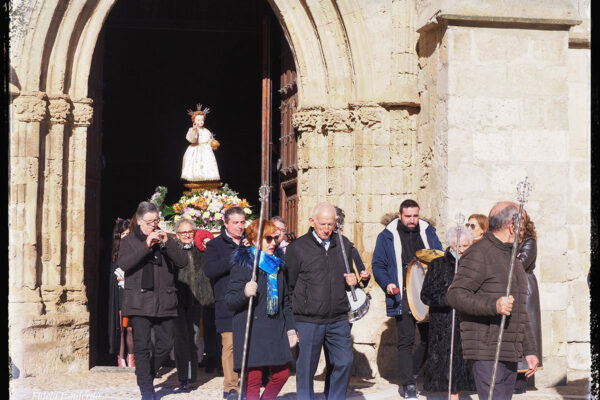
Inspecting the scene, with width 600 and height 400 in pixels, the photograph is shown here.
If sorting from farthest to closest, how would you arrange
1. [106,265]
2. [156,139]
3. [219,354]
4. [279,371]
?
[156,139] < [106,265] < [219,354] < [279,371]

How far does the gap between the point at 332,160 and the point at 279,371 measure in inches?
169

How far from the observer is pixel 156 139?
62.1 ft

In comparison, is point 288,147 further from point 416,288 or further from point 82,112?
point 416,288

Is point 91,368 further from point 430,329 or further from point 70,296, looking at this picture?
point 430,329

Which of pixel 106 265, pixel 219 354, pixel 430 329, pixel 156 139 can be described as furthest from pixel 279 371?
pixel 156 139

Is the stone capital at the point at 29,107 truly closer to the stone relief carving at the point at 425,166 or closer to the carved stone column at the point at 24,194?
the carved stone column at the point at 24,194

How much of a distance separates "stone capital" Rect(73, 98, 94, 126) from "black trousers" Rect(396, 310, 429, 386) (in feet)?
13.1

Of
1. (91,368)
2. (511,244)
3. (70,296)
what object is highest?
(511,244)

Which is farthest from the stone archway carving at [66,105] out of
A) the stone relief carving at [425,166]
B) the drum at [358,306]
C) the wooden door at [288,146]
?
the drum at [358,306]

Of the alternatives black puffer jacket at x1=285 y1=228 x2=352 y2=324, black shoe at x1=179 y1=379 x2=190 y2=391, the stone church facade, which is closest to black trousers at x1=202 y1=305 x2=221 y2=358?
black shoe at x1=179 y1=379 x2=190 y2=391

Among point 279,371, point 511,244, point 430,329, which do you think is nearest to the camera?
point 511,244

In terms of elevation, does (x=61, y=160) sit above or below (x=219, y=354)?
above

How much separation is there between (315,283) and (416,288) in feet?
5.38

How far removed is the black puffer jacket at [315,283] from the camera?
8055 millimetres
